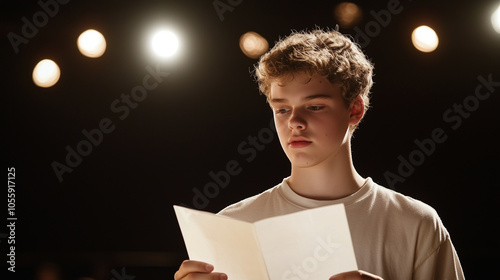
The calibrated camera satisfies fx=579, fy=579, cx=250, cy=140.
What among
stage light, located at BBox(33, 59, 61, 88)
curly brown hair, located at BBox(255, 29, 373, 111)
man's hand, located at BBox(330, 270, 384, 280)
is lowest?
man's hand, located at BBox(330, 270, 384, 280)

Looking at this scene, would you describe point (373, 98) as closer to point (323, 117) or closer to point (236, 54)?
point (236, 54)

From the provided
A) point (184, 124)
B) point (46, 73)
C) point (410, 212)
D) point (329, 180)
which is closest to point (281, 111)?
point (329, 180)

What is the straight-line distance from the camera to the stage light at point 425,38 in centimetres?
254

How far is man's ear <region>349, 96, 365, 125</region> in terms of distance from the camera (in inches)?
53.0

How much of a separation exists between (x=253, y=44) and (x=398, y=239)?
1633 millimetres

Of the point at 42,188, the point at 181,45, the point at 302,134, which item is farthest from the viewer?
the point at 42,188

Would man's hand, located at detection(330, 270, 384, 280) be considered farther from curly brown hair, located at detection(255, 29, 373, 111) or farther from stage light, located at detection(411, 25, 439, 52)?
stage light, located at detection(411, 25, 439, 52)

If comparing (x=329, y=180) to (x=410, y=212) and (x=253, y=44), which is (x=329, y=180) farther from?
(x=253, y=44)

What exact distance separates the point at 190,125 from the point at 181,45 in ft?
1.36

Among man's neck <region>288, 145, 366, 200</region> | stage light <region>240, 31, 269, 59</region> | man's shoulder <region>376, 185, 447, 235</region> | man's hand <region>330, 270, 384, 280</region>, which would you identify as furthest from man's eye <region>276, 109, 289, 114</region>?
stage light <region>240, 31, 269, 59</region>

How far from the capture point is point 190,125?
287cm

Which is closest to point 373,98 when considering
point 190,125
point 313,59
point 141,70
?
point 190,125

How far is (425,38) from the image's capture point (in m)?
2.55

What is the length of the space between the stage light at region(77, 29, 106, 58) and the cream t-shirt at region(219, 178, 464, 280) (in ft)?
5.58
